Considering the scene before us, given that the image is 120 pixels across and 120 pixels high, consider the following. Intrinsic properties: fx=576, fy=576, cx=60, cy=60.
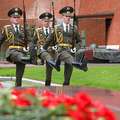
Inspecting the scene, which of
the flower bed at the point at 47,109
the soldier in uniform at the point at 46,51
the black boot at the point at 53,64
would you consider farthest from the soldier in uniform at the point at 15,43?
the flower bed at the point at 47,109

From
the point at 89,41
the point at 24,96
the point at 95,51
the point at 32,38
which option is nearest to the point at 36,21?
the point at 89,41

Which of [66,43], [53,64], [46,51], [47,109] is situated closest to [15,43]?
[46,51]

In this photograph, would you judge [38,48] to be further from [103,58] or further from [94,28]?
[94,28]

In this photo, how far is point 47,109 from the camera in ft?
9.14

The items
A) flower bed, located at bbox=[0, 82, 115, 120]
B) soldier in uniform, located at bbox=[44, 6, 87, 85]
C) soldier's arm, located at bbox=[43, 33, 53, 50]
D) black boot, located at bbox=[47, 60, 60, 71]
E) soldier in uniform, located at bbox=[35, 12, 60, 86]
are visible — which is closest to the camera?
flower bed, located at bbox=[0, 82, 115, 120]

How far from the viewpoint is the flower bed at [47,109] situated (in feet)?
8.85

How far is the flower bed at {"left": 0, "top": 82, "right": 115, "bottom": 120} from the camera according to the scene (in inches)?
106

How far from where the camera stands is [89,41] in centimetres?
4050

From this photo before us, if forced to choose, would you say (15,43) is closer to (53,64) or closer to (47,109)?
(53,64)

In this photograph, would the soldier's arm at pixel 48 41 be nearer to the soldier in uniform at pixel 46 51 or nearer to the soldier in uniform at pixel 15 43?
the soldier in uniform at pixel 46 51

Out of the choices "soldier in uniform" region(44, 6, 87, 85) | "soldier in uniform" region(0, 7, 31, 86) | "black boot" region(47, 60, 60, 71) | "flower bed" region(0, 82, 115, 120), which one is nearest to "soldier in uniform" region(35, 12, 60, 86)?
"black boot" region(47, 60, 60, 71)

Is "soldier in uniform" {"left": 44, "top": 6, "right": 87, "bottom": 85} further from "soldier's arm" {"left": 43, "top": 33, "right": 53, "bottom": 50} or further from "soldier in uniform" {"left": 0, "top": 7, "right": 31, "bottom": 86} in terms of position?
"soldier in uniform" {"left": 0, "top": 7, "right": 31, "bottom": 86}

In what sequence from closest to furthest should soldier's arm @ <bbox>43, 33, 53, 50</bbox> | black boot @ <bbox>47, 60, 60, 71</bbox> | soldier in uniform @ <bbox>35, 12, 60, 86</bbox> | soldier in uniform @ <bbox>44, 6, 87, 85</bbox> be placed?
soldier in uniform @ <bbox>44, 6, 87, 85</bbox> < black boot @ <bbox>47, 60, 60, 71</bbox> < soldier in uniform @ <bbox>35, 12, 60, 86</bbox> < soldier's arm @ <bbox>43, 33, 53, 50</bbox>

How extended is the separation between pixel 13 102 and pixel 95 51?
94.8 feet
